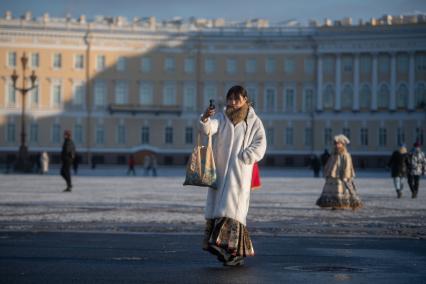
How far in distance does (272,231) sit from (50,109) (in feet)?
213

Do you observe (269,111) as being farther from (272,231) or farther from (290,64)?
(272,231)

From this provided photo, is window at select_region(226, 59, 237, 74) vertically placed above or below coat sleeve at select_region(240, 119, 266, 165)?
above

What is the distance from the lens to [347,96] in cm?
8100

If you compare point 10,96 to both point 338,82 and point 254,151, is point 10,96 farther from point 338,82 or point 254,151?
point 254,151

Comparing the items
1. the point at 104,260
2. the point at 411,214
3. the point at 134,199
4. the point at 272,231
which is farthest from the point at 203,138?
the point at 134,199

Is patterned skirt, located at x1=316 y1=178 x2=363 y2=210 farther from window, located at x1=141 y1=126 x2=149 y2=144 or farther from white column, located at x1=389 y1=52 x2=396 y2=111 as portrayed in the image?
window, located at x1=141 y1=126 x2=149 y2=144

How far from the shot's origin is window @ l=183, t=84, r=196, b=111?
267ft

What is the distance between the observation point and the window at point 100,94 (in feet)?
263

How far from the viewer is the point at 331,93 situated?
3196 inches

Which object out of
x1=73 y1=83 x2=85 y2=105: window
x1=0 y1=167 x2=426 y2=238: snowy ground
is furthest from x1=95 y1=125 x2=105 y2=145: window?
x1=0 y1=167 x2=426 y2=238: snowy ground

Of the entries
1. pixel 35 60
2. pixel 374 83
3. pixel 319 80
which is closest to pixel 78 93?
pixel 35 60

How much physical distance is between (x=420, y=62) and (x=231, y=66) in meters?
14.4

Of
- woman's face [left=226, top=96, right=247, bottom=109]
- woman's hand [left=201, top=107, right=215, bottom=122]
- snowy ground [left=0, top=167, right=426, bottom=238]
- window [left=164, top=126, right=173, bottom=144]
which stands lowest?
snowy ground [left=0, top=167, right=426, bottom=238]

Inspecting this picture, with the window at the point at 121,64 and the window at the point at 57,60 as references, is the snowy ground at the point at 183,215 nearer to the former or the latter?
the window at the point at 57,60
